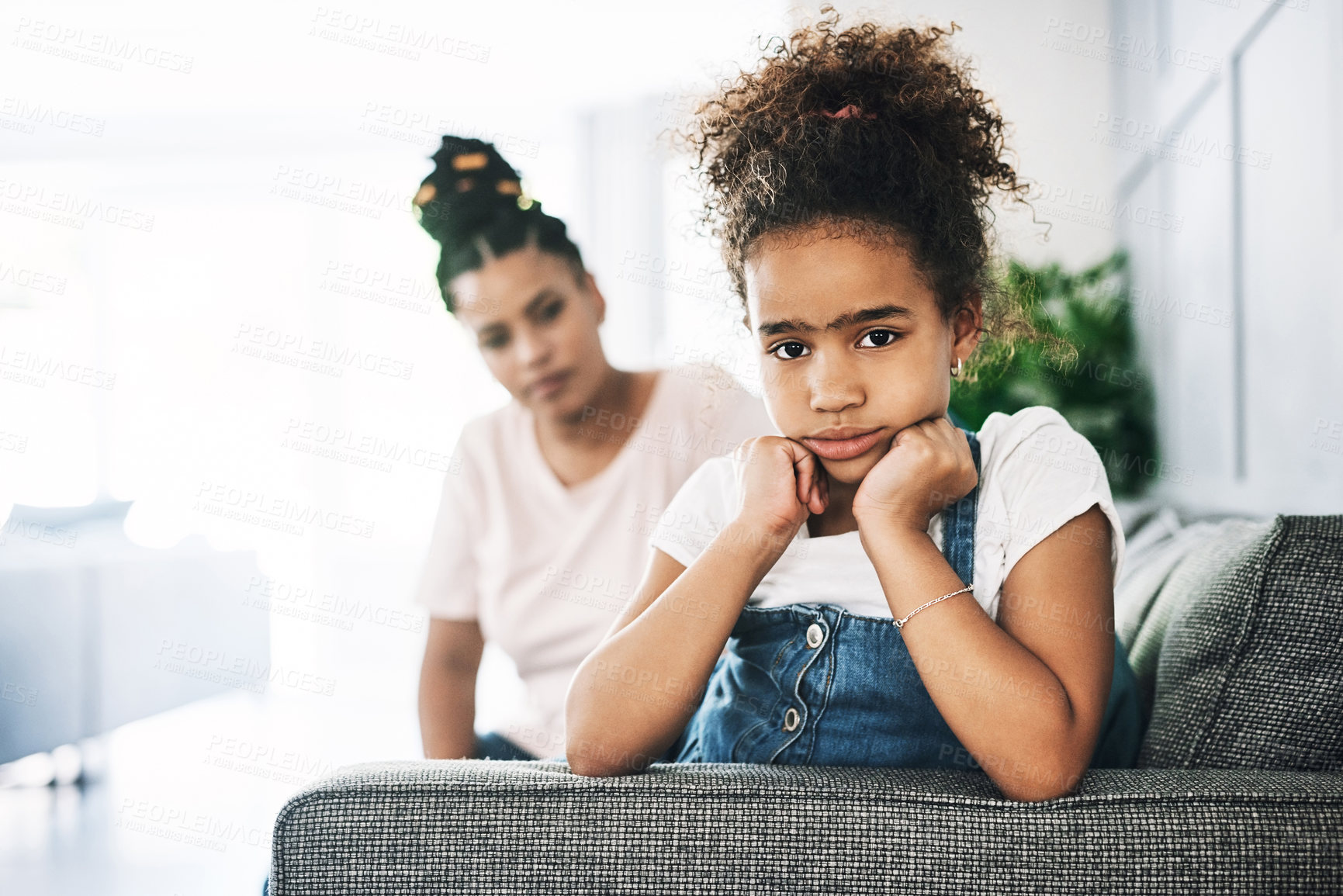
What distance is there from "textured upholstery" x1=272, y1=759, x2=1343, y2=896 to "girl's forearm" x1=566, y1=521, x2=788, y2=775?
9 centimetres

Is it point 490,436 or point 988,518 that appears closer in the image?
point 988,518

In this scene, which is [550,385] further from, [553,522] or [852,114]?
[852,114]

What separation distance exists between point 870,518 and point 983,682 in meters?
0.19

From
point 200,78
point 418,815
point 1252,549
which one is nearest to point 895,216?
point 1252,549

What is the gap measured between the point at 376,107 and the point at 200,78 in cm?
81

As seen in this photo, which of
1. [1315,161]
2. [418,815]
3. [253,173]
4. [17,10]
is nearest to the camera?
[418,815]

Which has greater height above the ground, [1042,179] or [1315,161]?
[1042,179]

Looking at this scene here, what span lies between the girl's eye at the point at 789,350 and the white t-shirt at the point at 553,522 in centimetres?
46

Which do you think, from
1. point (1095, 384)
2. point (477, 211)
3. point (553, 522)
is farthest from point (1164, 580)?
point (1095, 384)

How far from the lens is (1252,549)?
89 centimetres

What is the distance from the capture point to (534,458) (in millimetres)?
1510

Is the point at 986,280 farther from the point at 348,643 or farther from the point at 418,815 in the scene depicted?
the point at 348,643

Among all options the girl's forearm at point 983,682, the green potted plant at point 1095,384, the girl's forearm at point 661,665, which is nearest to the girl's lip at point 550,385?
the girl's forearm at point 661,665

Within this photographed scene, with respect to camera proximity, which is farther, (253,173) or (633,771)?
(253,173)
